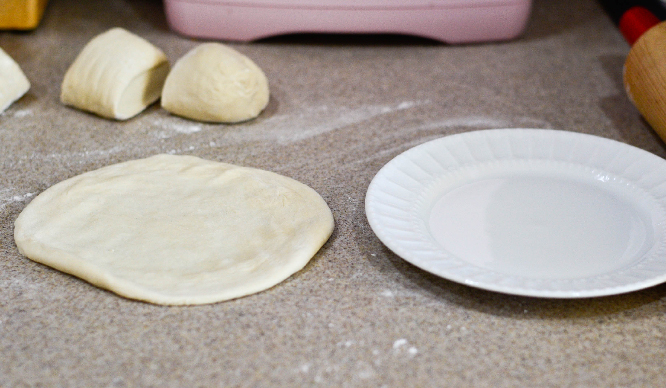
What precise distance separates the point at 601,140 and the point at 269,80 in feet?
2.62

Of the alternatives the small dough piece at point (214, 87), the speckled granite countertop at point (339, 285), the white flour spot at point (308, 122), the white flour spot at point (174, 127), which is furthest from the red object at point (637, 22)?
the white flour spot at point (174, 127)

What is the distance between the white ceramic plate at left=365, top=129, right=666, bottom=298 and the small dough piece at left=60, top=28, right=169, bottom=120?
24.8 inches

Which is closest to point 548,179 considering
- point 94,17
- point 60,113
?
point 60,113

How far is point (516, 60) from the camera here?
5.41ft

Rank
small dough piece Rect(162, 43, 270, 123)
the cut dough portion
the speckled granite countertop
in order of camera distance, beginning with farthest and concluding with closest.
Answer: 1. small dough piece Rect(162, 43, 270, 123)
2. the cut dough portion
3. the speckled granite countertop

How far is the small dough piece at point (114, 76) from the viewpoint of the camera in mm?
1302

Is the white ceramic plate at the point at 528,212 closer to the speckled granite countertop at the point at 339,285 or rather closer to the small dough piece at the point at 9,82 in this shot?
the speckled granite countertop at the point at 339,285

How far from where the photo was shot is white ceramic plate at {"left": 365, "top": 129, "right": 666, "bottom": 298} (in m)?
0.83

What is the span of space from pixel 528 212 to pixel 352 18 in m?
0.85

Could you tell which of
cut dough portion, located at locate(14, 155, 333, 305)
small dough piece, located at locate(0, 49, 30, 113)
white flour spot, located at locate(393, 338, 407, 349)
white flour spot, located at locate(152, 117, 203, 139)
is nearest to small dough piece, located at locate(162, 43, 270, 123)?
white flour spot, located at locate(152, 117, 203, 139)

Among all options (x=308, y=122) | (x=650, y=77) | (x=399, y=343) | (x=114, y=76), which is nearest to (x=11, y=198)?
(x=114, y=76)

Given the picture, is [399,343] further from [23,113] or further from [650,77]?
[23,113]

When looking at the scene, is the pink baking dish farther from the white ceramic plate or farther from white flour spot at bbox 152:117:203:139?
the white ceramic plate

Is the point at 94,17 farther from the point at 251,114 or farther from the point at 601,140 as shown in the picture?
the point at 601,140
